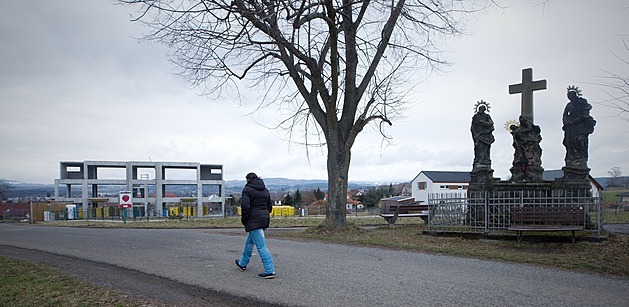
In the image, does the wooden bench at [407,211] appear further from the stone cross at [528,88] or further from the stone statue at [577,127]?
the stone statue at [577,127]

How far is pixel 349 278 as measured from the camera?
24.7 ft

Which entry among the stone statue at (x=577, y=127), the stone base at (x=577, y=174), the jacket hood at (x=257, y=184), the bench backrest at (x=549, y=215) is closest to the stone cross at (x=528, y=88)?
the stone statue at (x=577, y=127)

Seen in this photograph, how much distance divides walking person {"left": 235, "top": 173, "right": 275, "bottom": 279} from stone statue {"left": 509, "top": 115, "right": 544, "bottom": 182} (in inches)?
433

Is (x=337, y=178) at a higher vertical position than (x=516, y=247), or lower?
higher

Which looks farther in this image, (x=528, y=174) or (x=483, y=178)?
(x=483, y=178)

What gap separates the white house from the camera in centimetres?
6544

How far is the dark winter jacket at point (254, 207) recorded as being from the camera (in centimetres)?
770

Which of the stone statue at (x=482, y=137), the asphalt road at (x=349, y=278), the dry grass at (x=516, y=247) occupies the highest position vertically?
the stone statue at (x=482, y=137)

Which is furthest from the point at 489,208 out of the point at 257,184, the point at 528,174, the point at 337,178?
the point at 257,184

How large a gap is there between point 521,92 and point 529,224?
6368mm

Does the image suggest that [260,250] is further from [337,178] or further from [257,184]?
[337,178]

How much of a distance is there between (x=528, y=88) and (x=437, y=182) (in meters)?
50.2

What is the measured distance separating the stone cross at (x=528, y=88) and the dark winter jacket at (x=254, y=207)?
12466 millimetres

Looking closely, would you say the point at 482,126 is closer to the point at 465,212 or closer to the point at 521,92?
the point at 521,92
